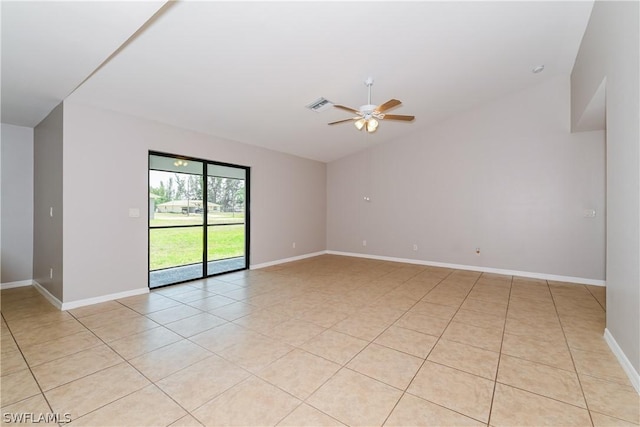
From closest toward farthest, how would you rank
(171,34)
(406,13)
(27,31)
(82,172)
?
(27,31)
(171,34)
(406,13)
(82,172)

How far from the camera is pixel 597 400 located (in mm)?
1934

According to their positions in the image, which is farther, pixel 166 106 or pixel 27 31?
pixel 166 106

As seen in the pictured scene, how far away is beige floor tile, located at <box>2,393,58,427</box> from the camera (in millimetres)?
1728

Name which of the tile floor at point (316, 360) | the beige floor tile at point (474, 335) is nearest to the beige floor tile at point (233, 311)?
the tile floor at point (316, 360)

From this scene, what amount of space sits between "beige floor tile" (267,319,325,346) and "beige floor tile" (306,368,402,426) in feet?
2.29

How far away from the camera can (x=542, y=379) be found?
7.09ft

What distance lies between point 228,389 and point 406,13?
12.8 feet

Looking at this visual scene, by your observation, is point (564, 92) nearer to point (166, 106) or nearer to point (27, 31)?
point (166, 106)

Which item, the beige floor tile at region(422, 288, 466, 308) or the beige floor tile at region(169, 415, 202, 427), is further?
the beige floor tile at region(422, 288, 466, 308)

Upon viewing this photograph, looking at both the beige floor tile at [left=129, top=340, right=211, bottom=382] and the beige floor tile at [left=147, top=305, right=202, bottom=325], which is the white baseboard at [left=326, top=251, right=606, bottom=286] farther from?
the beige floor tile at [left=129, top=340, right=211, bottom=382]

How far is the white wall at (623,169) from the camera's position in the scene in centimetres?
214

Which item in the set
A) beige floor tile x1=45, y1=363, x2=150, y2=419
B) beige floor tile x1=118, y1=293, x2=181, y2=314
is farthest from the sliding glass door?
beige floor tile x1=45, y1=363, x2=150, y2=419

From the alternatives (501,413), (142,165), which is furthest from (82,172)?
(501,413)

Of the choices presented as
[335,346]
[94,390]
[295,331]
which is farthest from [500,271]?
[94,390]
